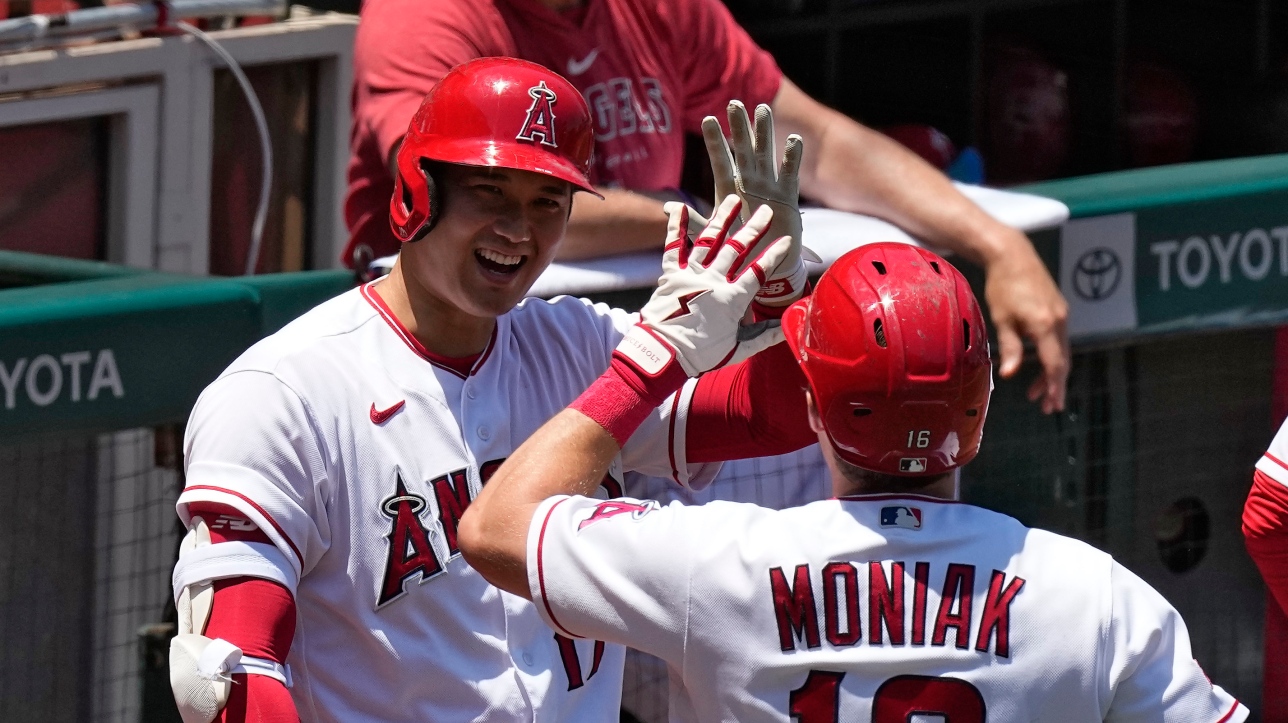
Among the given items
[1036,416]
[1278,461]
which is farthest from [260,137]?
[1278,461]

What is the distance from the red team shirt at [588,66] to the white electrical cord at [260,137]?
0.98 meters

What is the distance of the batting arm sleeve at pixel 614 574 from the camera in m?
1.58

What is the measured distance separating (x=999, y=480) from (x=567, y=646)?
114cm

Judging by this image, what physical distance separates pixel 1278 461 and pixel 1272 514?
0.26ft

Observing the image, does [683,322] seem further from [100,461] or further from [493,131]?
[100,461]

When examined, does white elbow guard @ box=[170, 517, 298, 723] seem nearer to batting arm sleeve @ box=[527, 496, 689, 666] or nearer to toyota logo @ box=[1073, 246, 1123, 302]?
batting arm sleeve @ box=[527, 496, 689, 666]

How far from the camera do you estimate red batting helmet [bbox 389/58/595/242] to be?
1.96m

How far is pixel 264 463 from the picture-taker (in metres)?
1.79

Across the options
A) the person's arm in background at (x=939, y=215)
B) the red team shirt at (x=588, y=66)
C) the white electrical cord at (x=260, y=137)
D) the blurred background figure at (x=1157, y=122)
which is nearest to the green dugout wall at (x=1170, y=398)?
the person's arm in background at (x=939, y=215)

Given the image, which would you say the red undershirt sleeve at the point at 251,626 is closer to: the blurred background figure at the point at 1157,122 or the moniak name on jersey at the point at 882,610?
the moniak name on jersey at the point at 882,610

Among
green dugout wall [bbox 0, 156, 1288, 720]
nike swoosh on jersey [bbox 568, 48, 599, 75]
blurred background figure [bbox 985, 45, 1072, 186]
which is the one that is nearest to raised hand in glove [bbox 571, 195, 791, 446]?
green dugout wall [bbox 0, 156, 1288, 720]

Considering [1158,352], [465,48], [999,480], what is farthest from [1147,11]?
[465,48]

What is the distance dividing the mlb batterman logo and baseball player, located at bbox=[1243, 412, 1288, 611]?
3.35ft

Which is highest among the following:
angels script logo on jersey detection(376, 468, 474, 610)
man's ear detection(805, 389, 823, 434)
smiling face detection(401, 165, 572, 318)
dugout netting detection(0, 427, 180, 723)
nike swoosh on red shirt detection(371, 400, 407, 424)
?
smiling face detection(401, 165, 572, 318)
